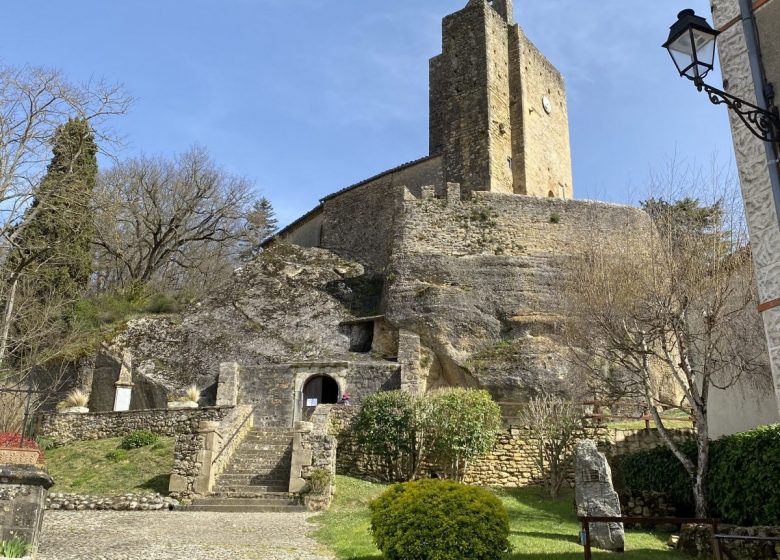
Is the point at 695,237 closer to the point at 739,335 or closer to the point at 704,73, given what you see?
the point at 739,335

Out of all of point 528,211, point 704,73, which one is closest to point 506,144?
point 528,211

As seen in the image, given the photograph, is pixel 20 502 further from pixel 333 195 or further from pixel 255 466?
pixel 333 195

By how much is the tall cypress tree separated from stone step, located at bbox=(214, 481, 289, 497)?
655 centimetres

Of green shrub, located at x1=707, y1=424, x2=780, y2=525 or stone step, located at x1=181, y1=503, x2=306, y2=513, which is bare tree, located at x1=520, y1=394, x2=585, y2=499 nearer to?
green shrub, located at x1=707, y1=424, x2=780, y2=525

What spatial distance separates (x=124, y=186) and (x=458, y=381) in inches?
867

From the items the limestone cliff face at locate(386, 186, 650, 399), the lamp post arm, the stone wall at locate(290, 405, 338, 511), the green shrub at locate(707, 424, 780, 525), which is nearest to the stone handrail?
the stone wall at locate(290, 405, 338, 511)

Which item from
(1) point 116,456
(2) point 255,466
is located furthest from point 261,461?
(1) point 116,456

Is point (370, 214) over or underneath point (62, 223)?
over

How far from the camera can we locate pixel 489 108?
28.9m

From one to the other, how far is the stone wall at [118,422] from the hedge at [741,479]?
38.6ft

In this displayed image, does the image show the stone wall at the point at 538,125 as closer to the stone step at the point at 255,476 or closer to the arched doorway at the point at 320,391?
the arched doorway at the point at 320,391

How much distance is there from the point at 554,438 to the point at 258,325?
1254 cm

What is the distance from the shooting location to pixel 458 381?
21500mm

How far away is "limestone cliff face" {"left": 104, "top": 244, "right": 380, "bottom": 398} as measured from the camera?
22.7m
